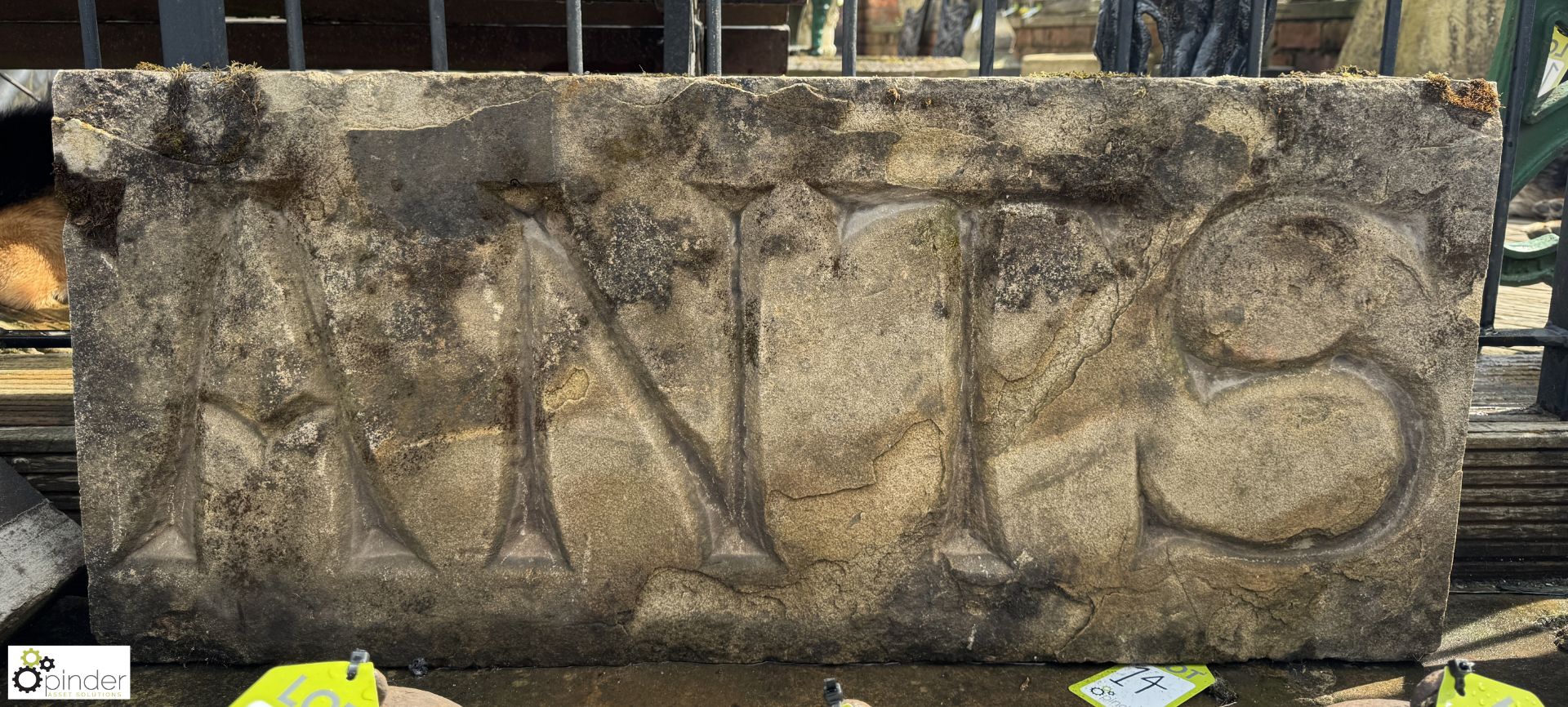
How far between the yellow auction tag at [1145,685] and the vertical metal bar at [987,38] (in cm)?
115

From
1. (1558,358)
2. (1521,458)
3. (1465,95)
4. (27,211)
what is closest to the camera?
(1465,95)

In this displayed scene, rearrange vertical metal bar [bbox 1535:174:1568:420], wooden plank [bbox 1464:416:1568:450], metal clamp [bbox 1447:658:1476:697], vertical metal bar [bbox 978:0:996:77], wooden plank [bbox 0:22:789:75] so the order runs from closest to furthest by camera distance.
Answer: metal clamp [bbox 1447:658:1476:697], vertical metal bar [bbox 978:0:996:77], wooden plank [bbox 1464:416:1568:450], vertical metal bar [bbox 1535:174:1568:420], wooden plank [bbox 0:22:789:75]

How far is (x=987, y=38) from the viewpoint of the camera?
1.91m

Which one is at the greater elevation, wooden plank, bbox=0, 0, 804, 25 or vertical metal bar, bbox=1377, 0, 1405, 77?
wooden plank, bbox=0, 0, 804, 25

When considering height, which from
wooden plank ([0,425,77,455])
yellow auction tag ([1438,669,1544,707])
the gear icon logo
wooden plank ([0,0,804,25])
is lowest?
the gear icon logo

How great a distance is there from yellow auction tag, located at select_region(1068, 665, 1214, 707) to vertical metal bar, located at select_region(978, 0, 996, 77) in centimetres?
115

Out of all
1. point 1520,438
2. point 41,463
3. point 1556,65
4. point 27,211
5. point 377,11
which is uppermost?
point 377,11

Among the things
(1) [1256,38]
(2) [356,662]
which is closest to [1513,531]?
(1) [1256,38]

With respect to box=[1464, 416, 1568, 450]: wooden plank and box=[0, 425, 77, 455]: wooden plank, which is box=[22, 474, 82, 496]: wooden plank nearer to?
box=[0, 425, 77, 455]: wooden plank

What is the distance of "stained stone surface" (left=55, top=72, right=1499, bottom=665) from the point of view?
5.72 ft

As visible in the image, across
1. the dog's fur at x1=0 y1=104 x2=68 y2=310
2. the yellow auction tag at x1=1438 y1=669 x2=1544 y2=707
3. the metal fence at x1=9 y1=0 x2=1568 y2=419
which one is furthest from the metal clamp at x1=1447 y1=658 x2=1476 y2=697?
the dog's fur at x1=0 y1=104 x2=68 y2=310

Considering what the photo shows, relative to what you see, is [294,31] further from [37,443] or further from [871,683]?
[871,683]

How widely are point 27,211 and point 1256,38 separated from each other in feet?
12.6

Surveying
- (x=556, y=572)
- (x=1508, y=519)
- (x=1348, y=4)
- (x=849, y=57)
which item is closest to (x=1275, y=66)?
(x=1348, y=4)
